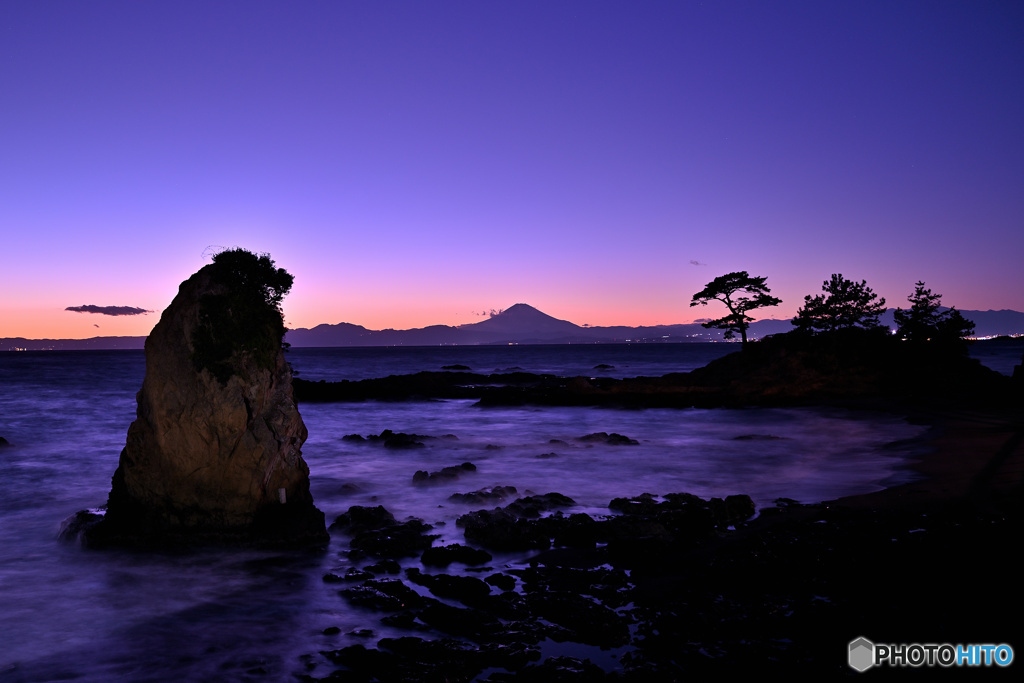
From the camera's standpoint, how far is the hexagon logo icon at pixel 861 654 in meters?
Answer: 6.18

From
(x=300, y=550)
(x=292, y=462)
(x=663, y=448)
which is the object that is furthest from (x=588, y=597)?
(x=663, y=448)

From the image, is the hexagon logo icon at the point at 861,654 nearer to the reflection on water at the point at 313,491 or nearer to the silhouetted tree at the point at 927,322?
the reflection on water at the point at 313,491

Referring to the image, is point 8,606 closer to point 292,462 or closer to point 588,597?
point 292,462

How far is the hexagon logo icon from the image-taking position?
6.18m

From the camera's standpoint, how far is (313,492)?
51.6 ft

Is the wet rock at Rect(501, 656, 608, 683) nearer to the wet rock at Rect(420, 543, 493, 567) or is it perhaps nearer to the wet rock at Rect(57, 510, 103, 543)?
Answer: the wet rock at Rect(420, 543, 493, 567)

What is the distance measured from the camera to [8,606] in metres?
8.87

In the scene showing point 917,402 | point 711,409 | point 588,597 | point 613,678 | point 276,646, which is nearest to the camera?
point 613,678

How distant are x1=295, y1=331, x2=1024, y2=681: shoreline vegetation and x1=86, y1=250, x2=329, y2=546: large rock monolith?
175cm

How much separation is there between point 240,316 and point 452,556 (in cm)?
531

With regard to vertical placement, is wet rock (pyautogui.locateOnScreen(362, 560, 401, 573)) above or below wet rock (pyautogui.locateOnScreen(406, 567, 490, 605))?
below

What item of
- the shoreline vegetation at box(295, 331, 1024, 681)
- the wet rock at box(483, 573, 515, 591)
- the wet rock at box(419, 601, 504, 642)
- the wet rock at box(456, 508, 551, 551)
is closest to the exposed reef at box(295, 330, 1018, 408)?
the shoreline vegetation at box(295, 331, 1024, 681)

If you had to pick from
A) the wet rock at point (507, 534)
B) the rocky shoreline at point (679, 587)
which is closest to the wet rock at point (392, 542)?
the rocky shoreline at point (679, 587)

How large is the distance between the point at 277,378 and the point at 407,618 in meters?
5.39
